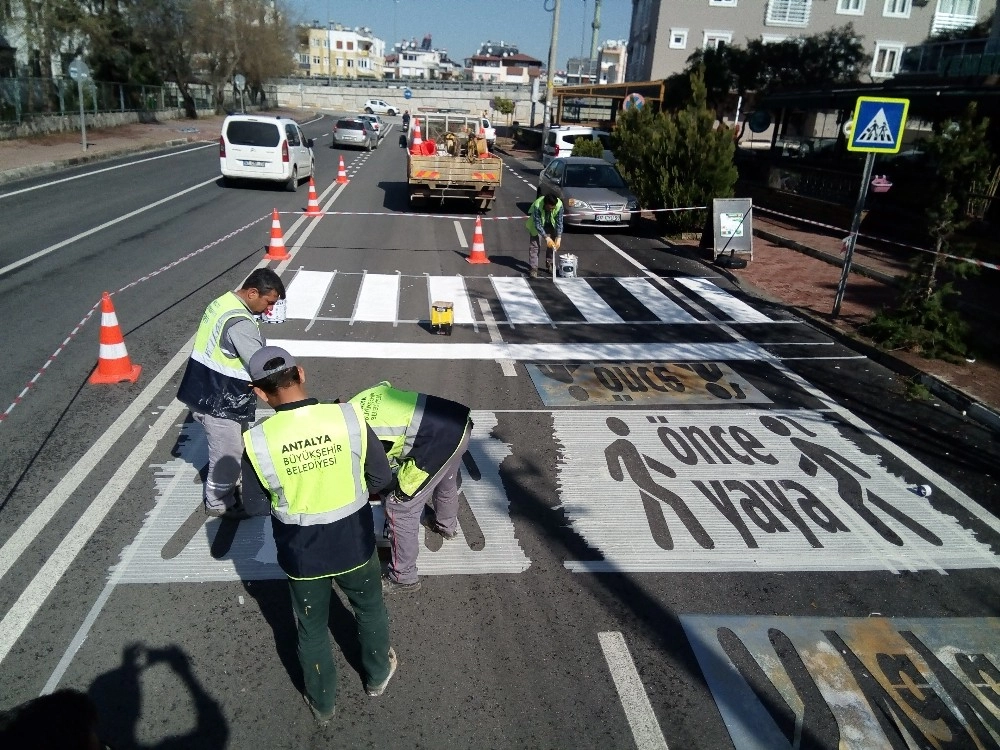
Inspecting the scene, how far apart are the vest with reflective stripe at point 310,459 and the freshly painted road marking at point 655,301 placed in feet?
25.2

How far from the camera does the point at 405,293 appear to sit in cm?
1105

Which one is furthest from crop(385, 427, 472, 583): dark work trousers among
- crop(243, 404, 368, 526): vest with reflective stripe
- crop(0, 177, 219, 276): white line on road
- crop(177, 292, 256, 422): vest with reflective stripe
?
crop(0, 177, 219, 276): white line on road

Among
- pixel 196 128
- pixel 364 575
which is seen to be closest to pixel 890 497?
pixel 364 575

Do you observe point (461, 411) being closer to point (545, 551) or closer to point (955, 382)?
point (545, 551)

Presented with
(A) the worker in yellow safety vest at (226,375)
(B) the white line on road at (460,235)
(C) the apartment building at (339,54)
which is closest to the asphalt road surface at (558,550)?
(A) the worker in yellow safety vest at (226,375)

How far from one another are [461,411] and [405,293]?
7.12 meters

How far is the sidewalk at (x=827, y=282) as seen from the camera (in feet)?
26.8

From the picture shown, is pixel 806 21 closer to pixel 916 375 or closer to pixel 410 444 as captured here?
pixel 916 375

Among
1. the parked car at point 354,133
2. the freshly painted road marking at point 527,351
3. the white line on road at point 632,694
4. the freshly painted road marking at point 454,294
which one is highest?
the parked car at point 354,133

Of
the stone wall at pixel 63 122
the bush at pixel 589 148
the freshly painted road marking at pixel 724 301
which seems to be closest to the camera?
the freshly painted road marking at pixel 724 301

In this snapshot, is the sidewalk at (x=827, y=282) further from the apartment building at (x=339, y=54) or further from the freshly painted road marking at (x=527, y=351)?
the apartment building at (x=339, y=54)

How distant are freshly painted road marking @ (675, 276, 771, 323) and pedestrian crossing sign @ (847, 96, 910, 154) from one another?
97.5 inches

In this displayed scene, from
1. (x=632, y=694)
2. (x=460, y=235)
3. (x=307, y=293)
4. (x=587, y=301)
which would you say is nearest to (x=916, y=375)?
(x=587, y=301)

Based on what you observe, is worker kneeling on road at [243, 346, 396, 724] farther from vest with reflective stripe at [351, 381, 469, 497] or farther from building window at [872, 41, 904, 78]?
building window at [872, 41, 904, 78]
